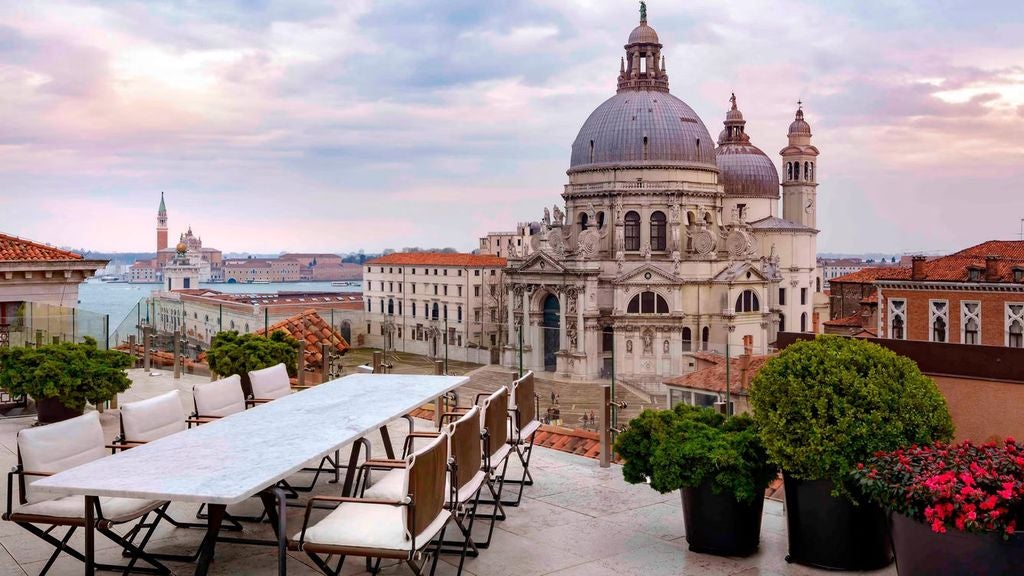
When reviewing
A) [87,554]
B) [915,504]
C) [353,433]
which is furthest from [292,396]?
[915,504]

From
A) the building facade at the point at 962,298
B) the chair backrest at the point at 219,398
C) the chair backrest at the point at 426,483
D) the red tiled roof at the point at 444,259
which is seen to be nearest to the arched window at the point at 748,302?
the building facade at the point at 962,298

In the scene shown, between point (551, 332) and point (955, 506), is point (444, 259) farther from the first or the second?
point (955, 506)

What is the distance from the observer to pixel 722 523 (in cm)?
599

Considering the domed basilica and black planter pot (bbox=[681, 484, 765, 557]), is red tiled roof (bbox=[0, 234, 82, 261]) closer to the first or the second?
black planter pot (bbox=[681, 484, 765, 557])

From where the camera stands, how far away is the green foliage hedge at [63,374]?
32.6 ft

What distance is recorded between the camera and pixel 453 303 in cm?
6481

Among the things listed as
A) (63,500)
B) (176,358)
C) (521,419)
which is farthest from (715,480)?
(176,358)

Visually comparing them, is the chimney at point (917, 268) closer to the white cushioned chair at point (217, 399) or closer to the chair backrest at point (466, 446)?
the white cushioned chair at point (217, 399)

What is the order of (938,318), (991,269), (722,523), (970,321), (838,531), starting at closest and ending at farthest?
1. (838,531)
2. (722,523)
3. (991,269)
4. (970,321)
5. (938,318)

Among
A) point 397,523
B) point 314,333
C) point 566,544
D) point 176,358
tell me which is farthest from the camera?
point 314,333

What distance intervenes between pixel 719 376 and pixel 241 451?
18.7 ft

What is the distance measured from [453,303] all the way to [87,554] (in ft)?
196

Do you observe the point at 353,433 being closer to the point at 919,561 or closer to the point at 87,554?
the point at 87,554

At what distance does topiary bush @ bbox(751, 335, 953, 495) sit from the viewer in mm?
5426
